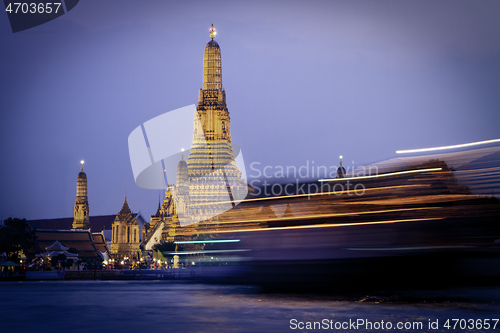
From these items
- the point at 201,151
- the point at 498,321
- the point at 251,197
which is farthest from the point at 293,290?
the point at 201,151

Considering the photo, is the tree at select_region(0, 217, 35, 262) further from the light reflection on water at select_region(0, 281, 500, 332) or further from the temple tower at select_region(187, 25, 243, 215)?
the light reflection on water at select_region(0, 281, 500, 332)

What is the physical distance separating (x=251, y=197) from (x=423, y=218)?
7624 mm

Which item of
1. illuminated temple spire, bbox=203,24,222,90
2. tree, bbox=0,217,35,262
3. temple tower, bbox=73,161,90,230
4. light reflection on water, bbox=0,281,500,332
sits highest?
illuminated temple spire, bbox=203,24,222,90

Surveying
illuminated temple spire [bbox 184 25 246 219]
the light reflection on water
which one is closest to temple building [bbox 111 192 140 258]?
illuminated temple spire [bbox 184 25 246 219]

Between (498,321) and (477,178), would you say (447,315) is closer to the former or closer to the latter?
(498,321)

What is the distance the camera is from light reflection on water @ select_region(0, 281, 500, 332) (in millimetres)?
11172

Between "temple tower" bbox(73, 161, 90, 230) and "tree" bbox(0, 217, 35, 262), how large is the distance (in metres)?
41.7

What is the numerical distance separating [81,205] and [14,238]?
1909 inches

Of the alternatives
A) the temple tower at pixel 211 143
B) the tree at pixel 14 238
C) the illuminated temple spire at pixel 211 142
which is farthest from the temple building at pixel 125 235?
the tree at pixel 14 238

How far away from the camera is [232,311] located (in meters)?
13.5

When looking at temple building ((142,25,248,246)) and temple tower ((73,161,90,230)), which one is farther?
temple tower ((73,161,90,230))

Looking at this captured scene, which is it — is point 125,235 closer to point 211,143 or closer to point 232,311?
point 211,143

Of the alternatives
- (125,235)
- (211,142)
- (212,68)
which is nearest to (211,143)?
(211,142)

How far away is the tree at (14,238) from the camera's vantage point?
63.3 metres
